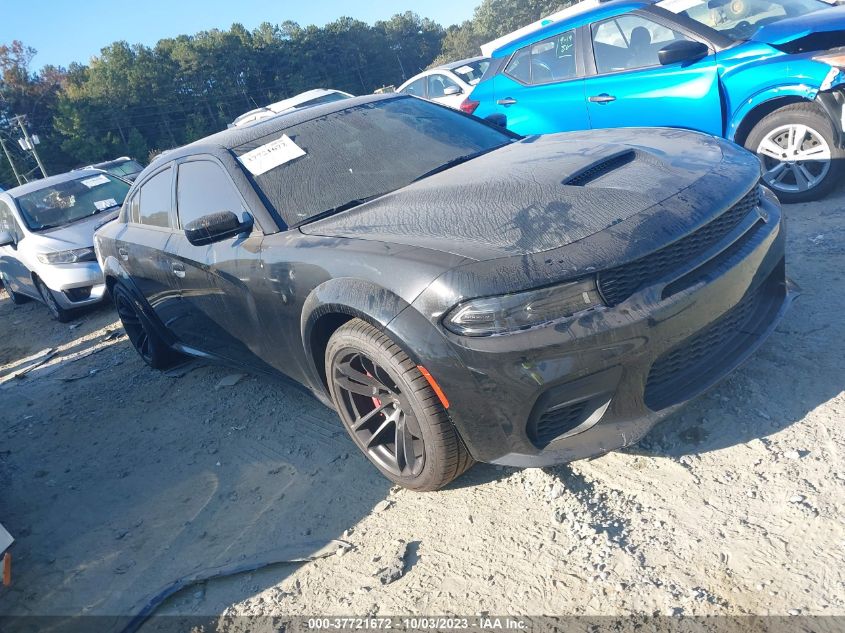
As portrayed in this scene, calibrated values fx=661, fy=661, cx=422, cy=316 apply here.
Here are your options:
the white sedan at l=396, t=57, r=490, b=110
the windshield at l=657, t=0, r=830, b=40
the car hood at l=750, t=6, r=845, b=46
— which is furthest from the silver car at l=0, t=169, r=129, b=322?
the car hood at l=750, t=6, r=845, b=46

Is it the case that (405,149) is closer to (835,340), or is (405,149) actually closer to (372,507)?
(372,507)

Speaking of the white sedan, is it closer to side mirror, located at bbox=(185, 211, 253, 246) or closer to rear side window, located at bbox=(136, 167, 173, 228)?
rear side window, located at bbox=(136, 167, 173, 228)

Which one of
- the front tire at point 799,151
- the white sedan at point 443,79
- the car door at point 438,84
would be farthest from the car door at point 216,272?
the car door at point 438,84

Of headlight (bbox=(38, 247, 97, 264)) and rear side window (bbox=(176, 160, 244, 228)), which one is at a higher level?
rear side window (bbox=(176, 160, 244, 228))

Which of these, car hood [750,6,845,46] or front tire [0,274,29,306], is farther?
front tire [0,274,29,306]

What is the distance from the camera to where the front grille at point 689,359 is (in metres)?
2.37

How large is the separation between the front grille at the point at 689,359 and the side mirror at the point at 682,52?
114 inches

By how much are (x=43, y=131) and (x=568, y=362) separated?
56.4 metres

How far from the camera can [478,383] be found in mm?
2262

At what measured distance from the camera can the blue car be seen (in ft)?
14.9

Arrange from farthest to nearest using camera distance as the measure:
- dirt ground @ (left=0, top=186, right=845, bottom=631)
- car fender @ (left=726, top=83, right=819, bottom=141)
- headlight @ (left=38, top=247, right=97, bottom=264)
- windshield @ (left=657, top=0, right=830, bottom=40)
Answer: headlight @ (left=38, top=247, right=97, bottom=264), windshield @ (left=657, top=0, right=830, bottom=40), car fender @ (left=726, top=83, right=819, bottom=141), dirt ground @ (left=0, top=186, right=845, bottom=631)

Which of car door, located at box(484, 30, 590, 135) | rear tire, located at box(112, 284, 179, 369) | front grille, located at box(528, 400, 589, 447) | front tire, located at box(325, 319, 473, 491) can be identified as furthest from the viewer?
car door, located at box(484, 30, 590, 135)

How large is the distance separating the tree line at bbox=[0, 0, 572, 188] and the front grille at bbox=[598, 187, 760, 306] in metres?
46.5

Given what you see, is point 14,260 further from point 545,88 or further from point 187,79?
point 187,79
